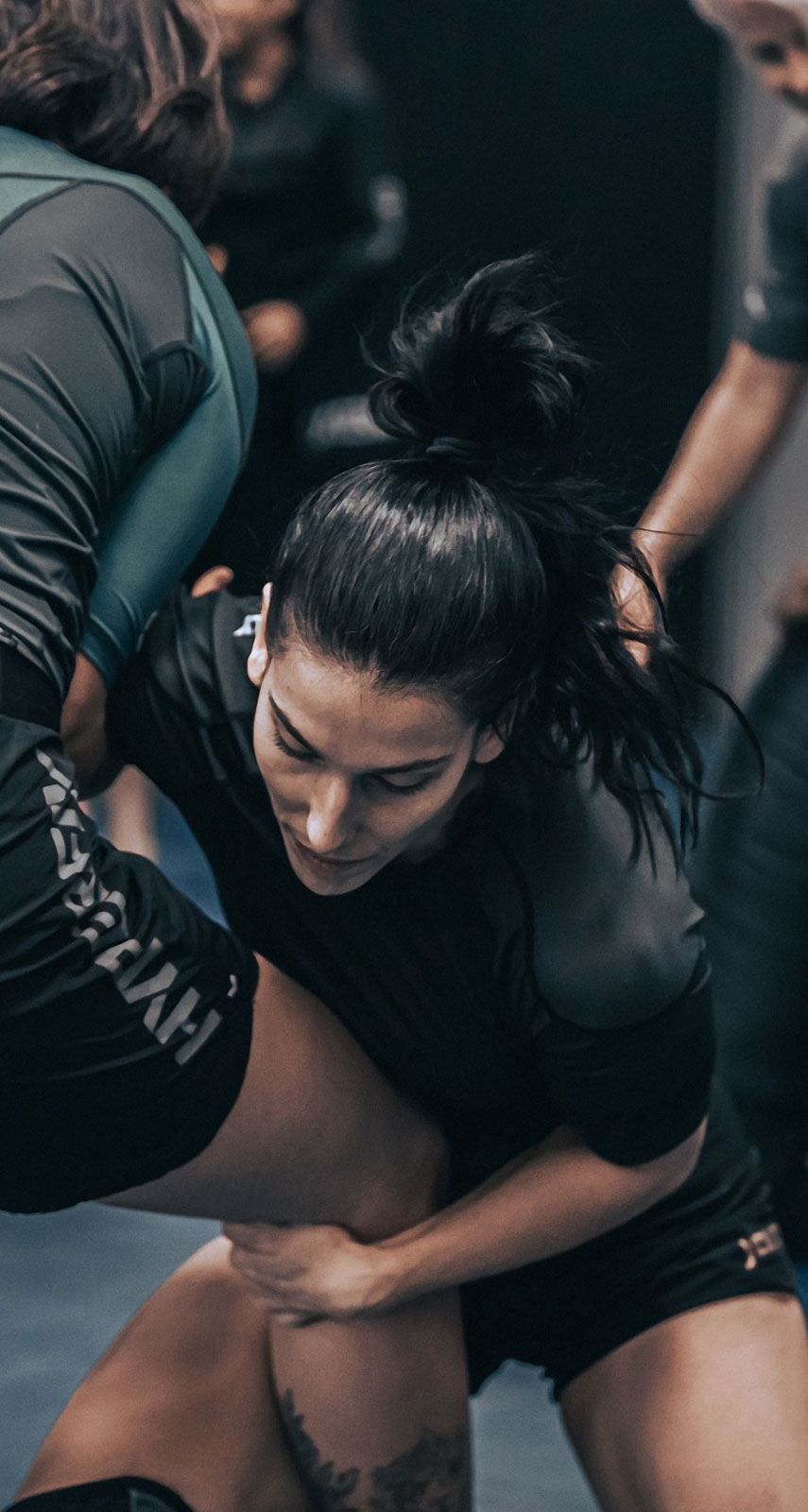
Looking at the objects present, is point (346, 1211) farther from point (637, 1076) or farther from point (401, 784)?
point (401, 784)

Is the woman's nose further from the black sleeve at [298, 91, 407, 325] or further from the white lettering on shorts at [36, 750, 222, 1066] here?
the black sleeve at [298, 91, 407, 325]

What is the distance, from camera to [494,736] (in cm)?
118

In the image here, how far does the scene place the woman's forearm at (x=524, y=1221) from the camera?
1.30 metres

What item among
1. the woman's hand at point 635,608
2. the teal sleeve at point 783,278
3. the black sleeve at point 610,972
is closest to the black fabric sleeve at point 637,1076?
the black sleeve at point 610,972

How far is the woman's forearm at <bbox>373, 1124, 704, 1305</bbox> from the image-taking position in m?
1.30

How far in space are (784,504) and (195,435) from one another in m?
3.17

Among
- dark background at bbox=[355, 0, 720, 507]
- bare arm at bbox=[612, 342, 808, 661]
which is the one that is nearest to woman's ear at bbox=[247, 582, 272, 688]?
bare arm at bbox=[612, 342, 808, 661]

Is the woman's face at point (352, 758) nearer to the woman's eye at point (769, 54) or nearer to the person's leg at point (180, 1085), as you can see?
the person's leg at point (180, 1085)

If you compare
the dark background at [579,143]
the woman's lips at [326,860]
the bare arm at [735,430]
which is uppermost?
the woman's lips at [326,860]

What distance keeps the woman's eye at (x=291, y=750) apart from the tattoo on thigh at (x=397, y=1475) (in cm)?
53

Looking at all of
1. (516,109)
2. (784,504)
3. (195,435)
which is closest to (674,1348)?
(195,435)

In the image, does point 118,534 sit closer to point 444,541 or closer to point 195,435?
point 195,435

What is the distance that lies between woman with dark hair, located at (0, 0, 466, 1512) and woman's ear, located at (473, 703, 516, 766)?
0.22 metres

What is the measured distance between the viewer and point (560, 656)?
1.17m
